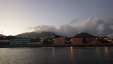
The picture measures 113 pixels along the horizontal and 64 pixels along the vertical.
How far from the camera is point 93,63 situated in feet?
Result: 130

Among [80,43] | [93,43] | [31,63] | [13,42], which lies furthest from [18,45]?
[31,63]

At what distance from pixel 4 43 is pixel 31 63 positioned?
411 feet

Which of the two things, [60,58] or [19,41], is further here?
[19,41]

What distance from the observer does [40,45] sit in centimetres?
16312

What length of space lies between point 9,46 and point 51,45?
31.7 m

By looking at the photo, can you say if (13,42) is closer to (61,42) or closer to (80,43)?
(61,42)

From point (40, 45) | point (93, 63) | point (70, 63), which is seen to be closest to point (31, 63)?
point (70, 63)

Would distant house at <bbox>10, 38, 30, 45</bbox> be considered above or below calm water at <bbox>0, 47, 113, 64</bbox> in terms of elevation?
above

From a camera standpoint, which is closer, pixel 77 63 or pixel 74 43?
pixel 77 63

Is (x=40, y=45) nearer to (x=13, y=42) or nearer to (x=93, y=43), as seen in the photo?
(x=13, y=42)

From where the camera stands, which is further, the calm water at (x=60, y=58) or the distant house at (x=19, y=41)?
the distant house at (x=19, y=41)

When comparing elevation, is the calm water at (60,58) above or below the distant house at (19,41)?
below

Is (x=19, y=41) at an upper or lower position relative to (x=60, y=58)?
upper

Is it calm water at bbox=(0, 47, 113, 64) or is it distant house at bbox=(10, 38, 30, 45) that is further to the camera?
distant house at bbox=(10, 38, 30, 45)
